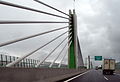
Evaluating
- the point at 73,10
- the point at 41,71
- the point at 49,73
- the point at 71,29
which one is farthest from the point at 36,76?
the point at 73,10

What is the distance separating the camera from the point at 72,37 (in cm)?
2909

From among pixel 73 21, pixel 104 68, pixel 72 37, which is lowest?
pixel 104 68

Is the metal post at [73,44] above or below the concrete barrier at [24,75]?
above

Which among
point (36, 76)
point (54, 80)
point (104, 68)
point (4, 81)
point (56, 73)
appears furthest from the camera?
point (104, 68)

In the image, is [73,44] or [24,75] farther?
[73,44]

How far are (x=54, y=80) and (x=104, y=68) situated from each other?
29234 mm

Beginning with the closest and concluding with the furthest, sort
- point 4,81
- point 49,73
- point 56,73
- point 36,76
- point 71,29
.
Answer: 1. point 4,81
2. point 36,76
3. point 49,73
4. point 56,73
5. point 71,29

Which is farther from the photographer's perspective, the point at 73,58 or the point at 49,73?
the point at 73,58

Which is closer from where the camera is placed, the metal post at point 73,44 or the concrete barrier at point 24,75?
the concrete barrier at point 24,75

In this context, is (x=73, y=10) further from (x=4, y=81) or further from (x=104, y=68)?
(x=4, y=81)

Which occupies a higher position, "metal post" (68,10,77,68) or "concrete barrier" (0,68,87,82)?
"metal post" (68,10,77,68)

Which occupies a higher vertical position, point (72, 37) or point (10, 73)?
point (72, 37)

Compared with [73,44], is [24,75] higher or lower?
lower

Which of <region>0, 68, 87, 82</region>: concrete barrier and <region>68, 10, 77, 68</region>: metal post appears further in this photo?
<region>68, 10, 77, 68</region>: metal post
